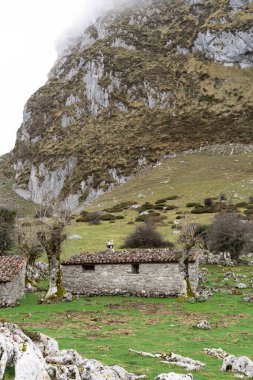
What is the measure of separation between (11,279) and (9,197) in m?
134

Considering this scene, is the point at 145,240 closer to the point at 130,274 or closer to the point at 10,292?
the point at 130,274

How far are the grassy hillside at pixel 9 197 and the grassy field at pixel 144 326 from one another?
3988 inches

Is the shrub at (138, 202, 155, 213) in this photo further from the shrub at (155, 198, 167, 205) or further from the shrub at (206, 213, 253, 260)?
the shrub at (206, 213, 253, 260)

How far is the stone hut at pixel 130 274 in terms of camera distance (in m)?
35.2

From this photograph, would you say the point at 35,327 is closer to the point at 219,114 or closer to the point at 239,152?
the point at 239,152

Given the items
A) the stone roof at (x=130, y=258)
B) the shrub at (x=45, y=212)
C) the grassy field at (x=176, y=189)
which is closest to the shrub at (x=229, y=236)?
the grassy field at (x=176, y=189)

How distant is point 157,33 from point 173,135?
58.2m

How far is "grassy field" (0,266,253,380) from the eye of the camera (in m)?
16.9

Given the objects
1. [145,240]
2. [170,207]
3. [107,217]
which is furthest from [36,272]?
[170,207]

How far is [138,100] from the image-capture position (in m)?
155

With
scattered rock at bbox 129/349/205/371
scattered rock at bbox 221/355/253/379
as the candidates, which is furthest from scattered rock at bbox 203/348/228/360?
scattered rock at bbox 221/355/253/379

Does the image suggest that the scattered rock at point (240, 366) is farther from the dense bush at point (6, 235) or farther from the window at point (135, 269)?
the dense bush at point (6, 235)

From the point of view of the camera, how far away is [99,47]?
174750 millimetres

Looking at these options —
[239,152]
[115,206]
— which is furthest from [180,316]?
[239,152]
